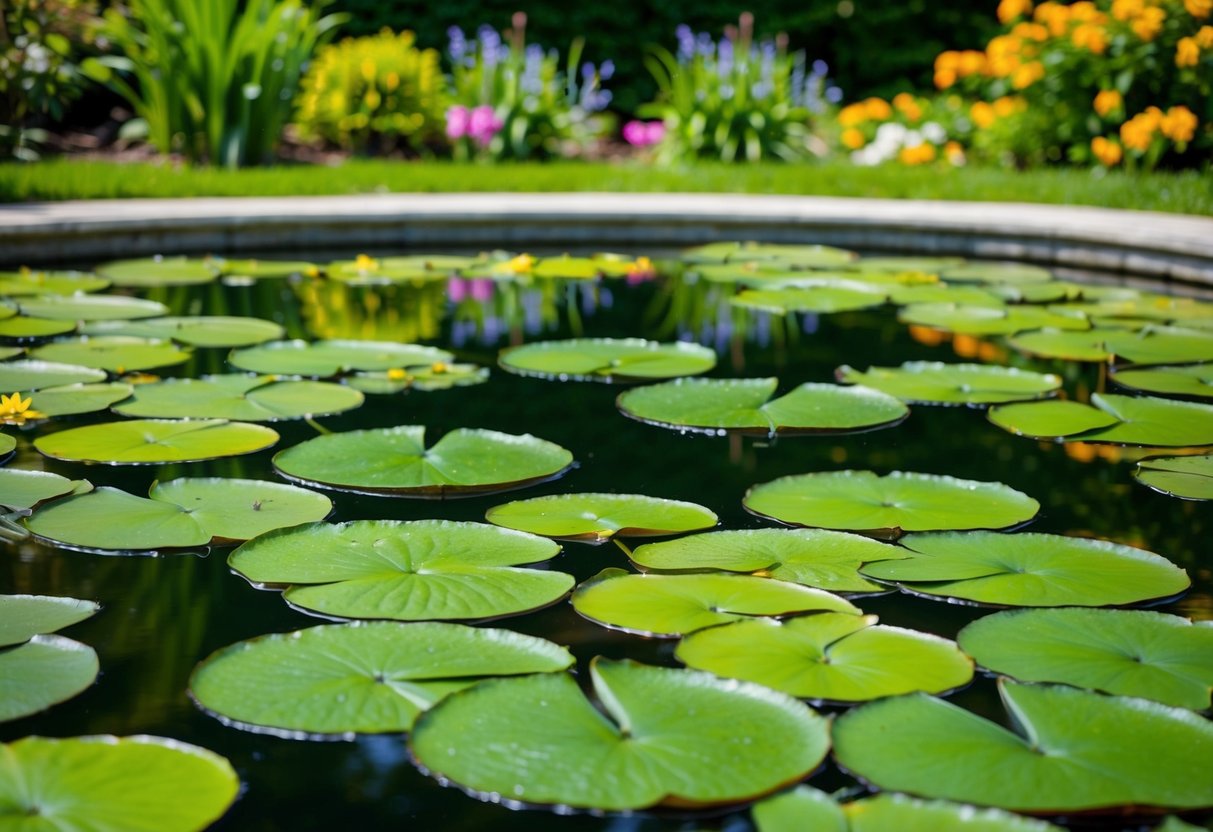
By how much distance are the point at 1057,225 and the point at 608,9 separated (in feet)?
14.6

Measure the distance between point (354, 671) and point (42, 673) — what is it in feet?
1.26

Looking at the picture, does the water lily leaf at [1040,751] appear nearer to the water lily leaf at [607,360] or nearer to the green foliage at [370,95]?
the water lily leaf at [607,360]

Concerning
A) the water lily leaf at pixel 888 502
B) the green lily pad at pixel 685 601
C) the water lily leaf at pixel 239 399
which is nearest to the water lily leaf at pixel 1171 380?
the water lily leaf at pixel 888 502

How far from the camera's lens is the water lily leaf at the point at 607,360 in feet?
10.4

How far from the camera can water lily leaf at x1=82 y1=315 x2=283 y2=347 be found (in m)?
3.43

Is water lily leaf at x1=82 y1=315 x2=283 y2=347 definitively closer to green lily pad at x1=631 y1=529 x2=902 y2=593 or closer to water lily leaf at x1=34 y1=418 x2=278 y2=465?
water lily leaf at x1=34 y1=418 x2=278 y2=465

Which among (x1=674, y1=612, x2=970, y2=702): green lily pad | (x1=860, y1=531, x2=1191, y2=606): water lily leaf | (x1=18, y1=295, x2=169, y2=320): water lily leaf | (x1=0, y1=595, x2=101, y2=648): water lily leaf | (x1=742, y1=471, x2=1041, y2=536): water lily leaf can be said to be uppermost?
(x1=18, y1=295, x2=169, y2=320): water lily leaf

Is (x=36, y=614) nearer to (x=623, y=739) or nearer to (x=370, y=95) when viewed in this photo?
(x=623, y=739)

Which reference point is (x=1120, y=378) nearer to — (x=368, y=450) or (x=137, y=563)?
(x=368, y=450)

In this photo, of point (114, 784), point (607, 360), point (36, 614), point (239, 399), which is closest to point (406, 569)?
point (36, 614)

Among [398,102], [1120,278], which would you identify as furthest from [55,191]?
[1120,278]

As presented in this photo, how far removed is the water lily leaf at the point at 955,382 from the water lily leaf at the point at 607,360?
39cm

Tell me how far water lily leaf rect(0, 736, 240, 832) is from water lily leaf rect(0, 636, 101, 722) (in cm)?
12

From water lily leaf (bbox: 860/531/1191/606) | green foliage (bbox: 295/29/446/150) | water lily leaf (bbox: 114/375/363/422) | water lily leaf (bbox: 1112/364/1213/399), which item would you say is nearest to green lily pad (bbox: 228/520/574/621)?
water lily leaf (bbox: 860/531/1191/606)
